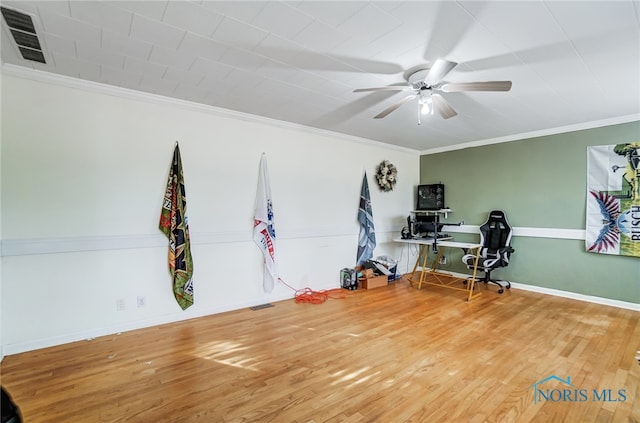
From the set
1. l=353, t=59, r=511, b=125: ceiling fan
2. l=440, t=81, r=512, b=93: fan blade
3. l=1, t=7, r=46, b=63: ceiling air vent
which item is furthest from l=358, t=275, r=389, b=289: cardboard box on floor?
l=1, t=7, r=46, b=63: ceiling air vent

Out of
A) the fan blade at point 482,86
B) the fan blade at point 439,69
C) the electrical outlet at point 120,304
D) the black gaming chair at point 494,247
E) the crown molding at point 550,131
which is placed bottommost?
the electrical outlet at point 120,304

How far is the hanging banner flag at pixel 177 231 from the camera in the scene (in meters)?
3.08

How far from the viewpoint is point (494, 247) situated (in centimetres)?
463

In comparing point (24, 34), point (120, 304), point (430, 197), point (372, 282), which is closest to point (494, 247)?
point (430, 197)

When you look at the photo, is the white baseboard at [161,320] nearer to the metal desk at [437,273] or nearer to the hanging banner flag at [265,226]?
the hanging banner flag at [265,226]

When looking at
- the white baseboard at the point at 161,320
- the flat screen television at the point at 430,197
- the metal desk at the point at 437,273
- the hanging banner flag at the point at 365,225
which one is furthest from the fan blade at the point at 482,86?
the flat screen television at the point at 430,197

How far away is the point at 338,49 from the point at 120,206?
2505 mm

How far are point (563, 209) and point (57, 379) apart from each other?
580 cm

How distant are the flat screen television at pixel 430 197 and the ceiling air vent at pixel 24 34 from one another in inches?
212

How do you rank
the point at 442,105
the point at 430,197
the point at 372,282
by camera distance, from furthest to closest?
the point at 430,197
the point at 372,282
the point at 442,105

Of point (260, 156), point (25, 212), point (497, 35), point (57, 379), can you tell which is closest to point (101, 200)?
point (25, 212)

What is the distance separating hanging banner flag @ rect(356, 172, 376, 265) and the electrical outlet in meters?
3.22

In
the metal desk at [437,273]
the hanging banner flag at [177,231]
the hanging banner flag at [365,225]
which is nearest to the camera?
the hanging banner flag at [177,231]

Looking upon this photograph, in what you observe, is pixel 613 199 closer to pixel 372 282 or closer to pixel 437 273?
pixel 437 273
